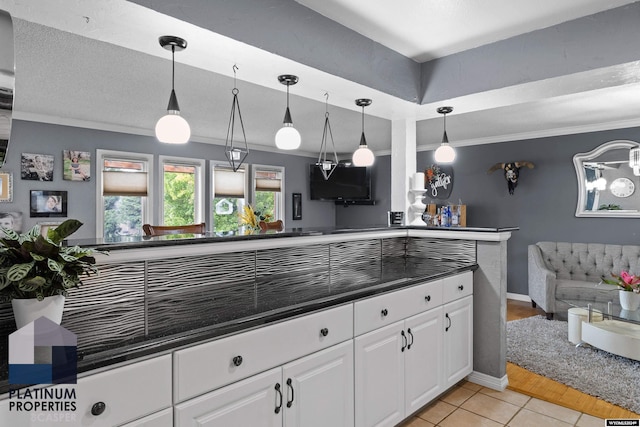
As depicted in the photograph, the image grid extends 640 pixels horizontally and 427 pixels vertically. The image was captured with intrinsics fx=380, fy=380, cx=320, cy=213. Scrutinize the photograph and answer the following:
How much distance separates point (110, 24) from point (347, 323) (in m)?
1.69

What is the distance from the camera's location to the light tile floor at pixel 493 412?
2307 mm

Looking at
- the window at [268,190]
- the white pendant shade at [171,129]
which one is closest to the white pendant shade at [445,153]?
the white pendant shade at [171,129]

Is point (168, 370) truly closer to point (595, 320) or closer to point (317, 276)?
point (317, 276)

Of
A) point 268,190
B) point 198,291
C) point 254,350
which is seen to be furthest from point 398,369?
point 268,190

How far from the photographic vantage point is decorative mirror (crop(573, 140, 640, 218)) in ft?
15.0

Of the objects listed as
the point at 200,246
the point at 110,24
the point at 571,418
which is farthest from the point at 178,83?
the point at 571,418

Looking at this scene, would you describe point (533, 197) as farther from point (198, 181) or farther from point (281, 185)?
point (198, 181)

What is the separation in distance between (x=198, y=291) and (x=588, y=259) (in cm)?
480

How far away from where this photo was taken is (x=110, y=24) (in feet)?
5.35

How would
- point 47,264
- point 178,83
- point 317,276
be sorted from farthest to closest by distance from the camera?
1. point 178,83
2. point 317,276
3. point 47,264

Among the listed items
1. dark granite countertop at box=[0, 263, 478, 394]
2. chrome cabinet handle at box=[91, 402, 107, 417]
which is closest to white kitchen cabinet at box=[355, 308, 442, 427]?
dark granite countertop at box=[0, 263, 478, 394]

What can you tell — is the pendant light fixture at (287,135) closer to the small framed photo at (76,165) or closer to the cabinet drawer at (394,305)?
the cabinet drawer at (394,305)

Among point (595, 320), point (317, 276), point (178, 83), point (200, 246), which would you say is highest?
point (178, 83)

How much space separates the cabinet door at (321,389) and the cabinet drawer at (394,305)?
14 cm
